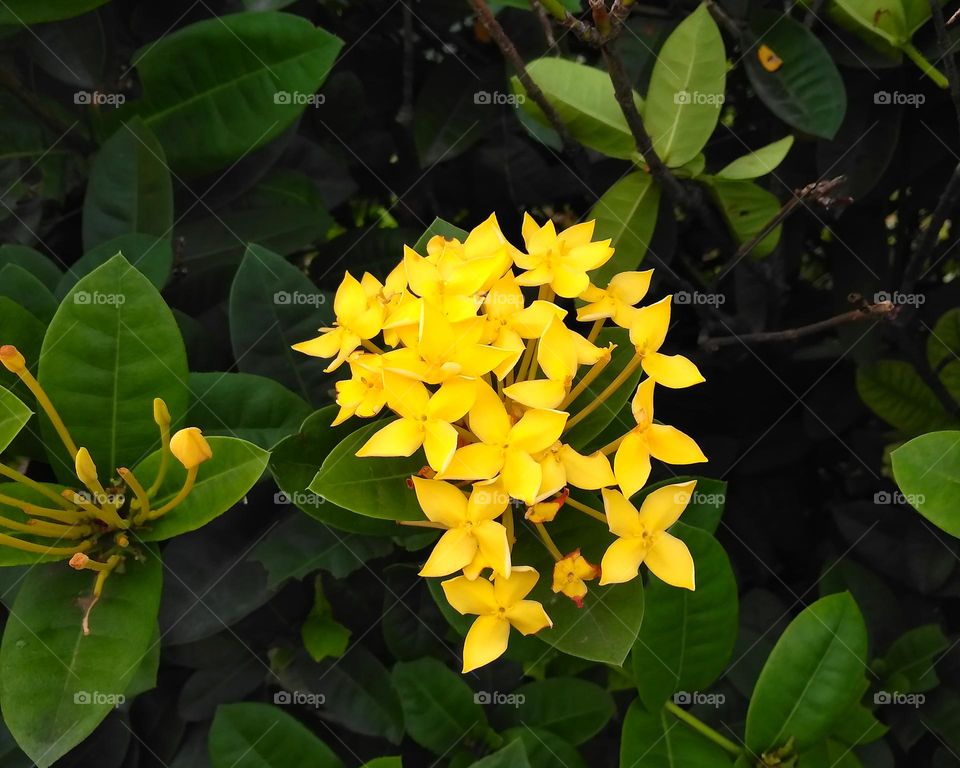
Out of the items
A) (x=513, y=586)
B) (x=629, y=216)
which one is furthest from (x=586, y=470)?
(x=629, y=216)

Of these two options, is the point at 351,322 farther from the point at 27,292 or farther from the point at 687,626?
the point at 687,626

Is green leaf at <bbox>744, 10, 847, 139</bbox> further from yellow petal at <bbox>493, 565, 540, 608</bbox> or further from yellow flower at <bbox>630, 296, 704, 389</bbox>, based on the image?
yellow petal at <bbox>493, 565, 540, 608</bbox>

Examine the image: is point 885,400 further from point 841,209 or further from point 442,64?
point 442,64

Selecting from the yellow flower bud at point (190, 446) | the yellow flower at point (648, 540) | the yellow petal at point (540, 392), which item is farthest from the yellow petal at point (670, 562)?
the yellow flower bud at point (190, 446)

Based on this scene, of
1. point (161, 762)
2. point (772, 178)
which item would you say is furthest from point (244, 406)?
point (772, 178)

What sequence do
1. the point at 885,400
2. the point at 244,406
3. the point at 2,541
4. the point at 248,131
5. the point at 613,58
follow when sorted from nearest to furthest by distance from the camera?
the point at 2,541, the point at 613,58, the point at 244,406, the point at 248,131, the point at 885,400

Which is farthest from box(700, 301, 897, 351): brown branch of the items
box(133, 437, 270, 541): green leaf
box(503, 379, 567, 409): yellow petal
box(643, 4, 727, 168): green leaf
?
box(133, 437, 270, 541): green leaf
